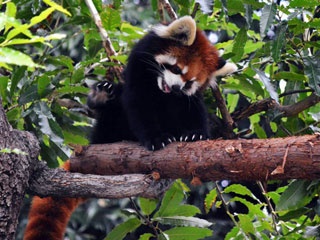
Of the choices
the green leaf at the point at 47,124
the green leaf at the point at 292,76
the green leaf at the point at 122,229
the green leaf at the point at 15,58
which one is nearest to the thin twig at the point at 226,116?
the green leaf at the point at 292,76

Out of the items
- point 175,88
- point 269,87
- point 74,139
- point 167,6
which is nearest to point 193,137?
point 175,88

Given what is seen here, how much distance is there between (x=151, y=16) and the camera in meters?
7.53

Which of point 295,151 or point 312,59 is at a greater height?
point 312,59

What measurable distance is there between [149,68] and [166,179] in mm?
862

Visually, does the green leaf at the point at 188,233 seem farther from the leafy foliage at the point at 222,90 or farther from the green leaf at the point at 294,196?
the green leaf at the point at 294,196

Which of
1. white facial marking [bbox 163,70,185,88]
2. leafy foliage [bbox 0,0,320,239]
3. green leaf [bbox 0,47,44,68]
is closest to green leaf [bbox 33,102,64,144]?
leafy foliage [bbox 0,0,320,239]

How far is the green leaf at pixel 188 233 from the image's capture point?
2.33 meters

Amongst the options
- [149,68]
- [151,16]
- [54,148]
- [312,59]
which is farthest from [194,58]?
[151,16]

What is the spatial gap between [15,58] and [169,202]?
1691mm

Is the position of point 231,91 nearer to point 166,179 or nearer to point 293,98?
point 293,98

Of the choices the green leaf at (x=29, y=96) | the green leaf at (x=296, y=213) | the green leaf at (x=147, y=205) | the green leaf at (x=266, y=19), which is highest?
the green leaf at (x=266, y=19)

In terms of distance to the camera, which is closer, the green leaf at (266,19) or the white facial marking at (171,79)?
the green leaf at (266,19)

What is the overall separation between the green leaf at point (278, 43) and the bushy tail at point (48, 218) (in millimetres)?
1369

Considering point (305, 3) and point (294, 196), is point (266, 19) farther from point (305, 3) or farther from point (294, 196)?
point (294, 196)
